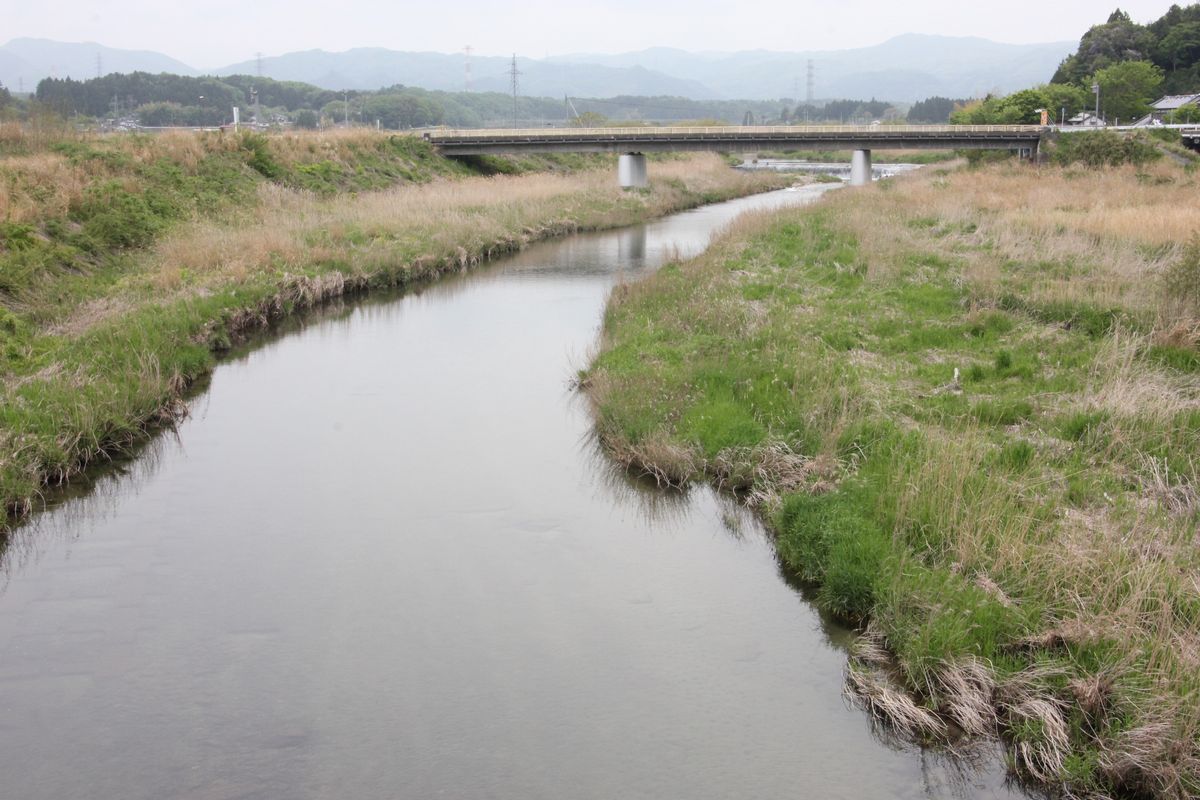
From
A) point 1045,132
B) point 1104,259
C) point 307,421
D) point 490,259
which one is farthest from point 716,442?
point 1045,132

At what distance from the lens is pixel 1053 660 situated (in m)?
7.87

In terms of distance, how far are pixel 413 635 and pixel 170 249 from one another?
19108 mm

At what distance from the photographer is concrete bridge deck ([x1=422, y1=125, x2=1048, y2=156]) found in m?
55.9

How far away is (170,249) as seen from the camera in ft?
82.6

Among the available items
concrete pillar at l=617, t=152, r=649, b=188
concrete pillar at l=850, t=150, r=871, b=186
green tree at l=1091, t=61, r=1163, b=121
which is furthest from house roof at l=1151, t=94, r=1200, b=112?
concrete pillar at l=617, t=152, r=649, b=188

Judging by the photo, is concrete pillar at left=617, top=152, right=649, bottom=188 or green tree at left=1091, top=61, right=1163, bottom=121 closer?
concrete pillar at left=617, top=152, right=649, bottom=188

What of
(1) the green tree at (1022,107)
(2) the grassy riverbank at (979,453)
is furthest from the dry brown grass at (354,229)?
(1) the green tree at (1022,107)

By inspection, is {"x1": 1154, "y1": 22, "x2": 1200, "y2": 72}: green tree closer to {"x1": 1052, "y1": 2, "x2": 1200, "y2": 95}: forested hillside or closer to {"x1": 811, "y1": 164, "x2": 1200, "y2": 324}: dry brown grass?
{"x1": 1052, "y1": 2, "x2": 1200, "y2": 95}: forested hillside

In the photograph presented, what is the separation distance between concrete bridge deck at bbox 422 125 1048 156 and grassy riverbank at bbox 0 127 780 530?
22.6 feet

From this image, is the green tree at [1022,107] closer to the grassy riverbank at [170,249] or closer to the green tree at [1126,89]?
the green tree at [1126,89]

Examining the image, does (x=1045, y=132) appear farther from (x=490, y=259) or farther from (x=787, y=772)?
(x=787, y=772)

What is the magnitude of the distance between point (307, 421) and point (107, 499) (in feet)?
12.8

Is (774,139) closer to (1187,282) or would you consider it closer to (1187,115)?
(1187,115)

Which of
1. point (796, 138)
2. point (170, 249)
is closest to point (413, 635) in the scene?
point (170, 249)
